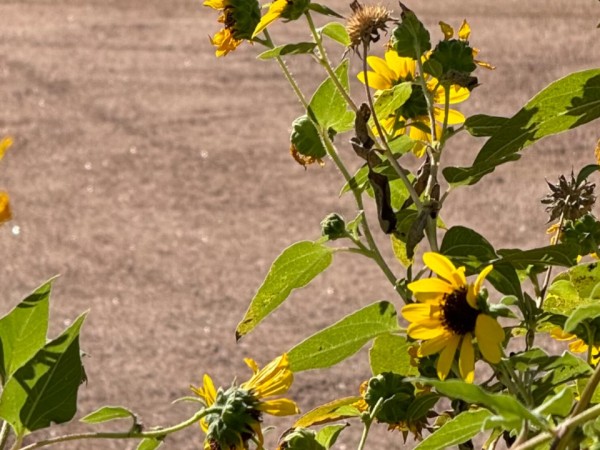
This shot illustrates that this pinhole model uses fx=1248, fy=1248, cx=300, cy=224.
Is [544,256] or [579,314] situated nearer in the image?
[579,314]

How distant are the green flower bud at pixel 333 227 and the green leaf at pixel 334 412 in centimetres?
10

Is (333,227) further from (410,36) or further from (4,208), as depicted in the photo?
(4,208)

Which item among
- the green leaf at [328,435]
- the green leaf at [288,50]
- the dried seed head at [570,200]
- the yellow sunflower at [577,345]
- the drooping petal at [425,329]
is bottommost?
the green leaf at [328,435]

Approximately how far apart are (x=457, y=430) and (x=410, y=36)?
25 cm

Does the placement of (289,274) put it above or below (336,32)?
below

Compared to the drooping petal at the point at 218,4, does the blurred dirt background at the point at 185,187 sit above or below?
below

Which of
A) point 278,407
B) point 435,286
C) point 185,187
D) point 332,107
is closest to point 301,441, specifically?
point 278,407

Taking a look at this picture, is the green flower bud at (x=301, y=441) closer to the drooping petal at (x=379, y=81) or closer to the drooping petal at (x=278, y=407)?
the drooping petal at (x=278, y=407)

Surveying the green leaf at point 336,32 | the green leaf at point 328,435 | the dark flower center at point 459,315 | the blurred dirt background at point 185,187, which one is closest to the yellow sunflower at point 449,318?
the dark flower center at point 459,315

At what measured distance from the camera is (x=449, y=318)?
609 mm

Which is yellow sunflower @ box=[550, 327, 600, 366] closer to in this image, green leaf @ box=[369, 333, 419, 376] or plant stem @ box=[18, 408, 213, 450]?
green leaf @ box=[369, 333, 419, 376]

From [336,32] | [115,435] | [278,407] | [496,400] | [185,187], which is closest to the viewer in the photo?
[496,400]

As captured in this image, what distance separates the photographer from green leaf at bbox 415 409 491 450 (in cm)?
53

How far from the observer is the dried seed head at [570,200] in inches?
31.5
